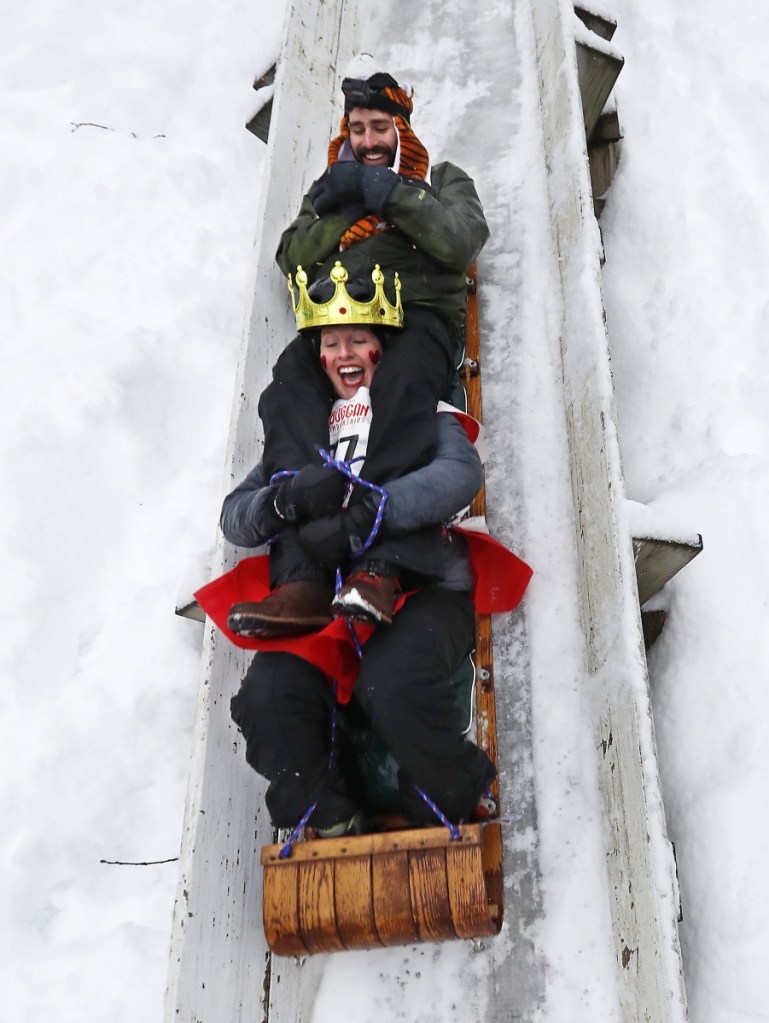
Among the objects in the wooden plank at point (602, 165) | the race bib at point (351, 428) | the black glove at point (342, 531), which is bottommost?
Answer: the black glove at point (342, 531)

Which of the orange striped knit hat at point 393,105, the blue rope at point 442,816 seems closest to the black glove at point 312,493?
the blue rope at point 442,816

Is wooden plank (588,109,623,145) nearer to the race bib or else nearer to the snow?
the snow

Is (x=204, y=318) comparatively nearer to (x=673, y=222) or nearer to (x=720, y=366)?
(x=673, y=222)

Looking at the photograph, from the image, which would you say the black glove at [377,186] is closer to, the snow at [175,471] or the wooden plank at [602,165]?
the snow at [175,471]

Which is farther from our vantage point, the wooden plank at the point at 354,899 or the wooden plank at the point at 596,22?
the wooden plank at the point at 596,22

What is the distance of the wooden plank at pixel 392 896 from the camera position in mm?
1733

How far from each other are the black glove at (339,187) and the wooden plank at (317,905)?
1.76 meters

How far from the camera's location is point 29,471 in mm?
3268

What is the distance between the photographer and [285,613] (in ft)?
6.05

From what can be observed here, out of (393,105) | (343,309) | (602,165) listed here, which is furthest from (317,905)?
(602,165)

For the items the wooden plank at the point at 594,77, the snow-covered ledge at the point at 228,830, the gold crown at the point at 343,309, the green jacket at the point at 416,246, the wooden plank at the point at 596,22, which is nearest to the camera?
the snow-covered ledge at the point at 228,830

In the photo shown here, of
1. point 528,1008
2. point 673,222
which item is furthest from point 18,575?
point 673,222

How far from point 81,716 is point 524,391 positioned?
1.63m

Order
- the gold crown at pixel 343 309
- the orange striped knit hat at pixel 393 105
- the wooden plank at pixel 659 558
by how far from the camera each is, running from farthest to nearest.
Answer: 1. the orange striped knit hat at pixel 393 105
2. the gold crown at pixel 343 309
3. the wooden plank at pixel 659 558
